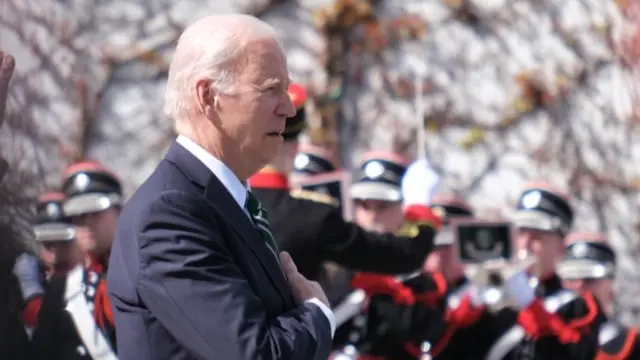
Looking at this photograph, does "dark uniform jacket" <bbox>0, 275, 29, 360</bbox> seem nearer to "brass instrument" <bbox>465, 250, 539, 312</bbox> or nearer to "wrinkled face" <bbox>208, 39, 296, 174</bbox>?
"wrinkled face" <bbox>208, 39, 296, 174</bbox>

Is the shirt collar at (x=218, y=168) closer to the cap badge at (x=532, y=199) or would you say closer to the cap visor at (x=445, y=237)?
the cap badge at (x=532, y=199)

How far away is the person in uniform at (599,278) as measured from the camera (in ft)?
18.0

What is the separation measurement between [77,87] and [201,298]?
4.91m

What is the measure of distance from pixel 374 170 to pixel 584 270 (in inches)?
52.1

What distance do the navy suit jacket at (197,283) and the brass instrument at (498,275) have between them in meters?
3.25

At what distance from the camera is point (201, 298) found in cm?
227

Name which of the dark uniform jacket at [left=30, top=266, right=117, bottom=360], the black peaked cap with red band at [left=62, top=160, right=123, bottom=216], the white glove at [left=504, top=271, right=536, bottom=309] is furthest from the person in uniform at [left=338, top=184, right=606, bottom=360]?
the dark uniform jacket at [left=30, top=266, right=117, bottom=360]

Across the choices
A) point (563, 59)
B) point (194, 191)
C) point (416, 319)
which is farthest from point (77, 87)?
point (194, 191)

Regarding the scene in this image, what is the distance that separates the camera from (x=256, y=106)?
2418 millimetres

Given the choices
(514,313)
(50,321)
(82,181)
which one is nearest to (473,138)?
(514,313)

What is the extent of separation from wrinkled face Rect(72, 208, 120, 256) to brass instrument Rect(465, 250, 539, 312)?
178 cm

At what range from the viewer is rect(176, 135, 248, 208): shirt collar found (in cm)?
244

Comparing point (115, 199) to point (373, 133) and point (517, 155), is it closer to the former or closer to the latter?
point (373, 133)

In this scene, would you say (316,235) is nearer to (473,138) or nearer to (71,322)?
(71,322)
